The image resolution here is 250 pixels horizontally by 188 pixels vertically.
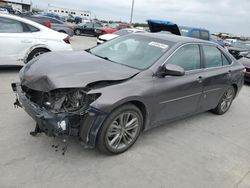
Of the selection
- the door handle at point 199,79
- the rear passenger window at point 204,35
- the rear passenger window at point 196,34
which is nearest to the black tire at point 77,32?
the rear passenger window at point 204,35

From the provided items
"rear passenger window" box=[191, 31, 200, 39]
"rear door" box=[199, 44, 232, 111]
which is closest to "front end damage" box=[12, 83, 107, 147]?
"rear door" box=[199, 44, 232, 111]

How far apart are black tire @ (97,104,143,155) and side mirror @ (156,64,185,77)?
0.65m

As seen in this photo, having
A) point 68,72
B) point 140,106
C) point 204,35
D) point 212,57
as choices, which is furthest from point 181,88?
point 204,35

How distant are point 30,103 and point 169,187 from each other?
197 cm

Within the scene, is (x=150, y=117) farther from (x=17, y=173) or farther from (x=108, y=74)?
(x=17, y=173)

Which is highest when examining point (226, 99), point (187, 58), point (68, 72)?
point (187, 58)

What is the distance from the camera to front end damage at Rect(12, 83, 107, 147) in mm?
2938

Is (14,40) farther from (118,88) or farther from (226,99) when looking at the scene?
(226,99)

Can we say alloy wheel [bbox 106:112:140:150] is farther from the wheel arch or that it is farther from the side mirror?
the side mirror

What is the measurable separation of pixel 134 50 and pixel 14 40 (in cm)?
368

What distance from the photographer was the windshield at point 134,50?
12.7 feet

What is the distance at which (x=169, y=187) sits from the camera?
299cm

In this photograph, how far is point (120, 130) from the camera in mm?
3424

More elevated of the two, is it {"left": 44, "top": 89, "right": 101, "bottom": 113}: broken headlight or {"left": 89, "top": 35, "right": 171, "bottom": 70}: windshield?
{"left": 89, "top": 35, "right": 171, "bottom": 70}: windshield
